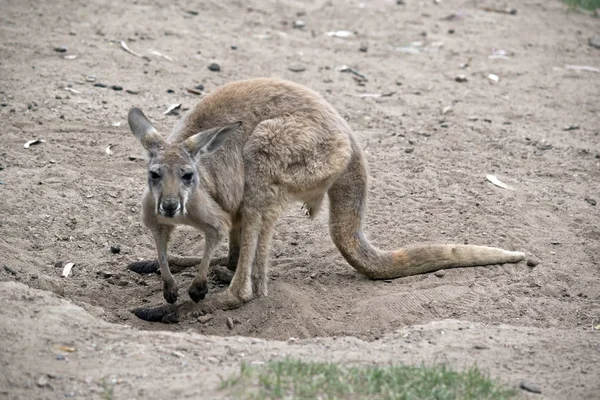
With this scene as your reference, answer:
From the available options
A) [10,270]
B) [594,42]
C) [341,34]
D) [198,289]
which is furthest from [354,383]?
[594,42]

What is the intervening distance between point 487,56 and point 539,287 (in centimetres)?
542

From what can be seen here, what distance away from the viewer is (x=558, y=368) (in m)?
4.62

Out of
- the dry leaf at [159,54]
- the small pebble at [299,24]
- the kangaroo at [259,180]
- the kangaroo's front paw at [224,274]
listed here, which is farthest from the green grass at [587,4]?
the kangaroo's front paw at [224,274]

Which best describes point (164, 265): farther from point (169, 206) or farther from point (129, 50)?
point (129, 50)

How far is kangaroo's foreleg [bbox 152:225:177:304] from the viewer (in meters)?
5.51

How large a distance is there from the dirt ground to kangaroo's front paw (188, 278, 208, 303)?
0.60ft

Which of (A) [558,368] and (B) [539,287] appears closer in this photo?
(A) [558,368]

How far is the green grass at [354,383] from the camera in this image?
153 inches

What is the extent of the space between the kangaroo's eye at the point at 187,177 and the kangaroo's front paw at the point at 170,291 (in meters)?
0.66

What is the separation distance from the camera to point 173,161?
211 inches

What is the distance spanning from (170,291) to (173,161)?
83 cm

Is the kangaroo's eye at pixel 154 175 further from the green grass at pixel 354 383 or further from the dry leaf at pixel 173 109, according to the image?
the dry leaf at pixel 173 109

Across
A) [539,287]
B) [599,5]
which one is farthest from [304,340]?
[599,5]

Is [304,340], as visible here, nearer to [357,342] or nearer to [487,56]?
[357,342]
